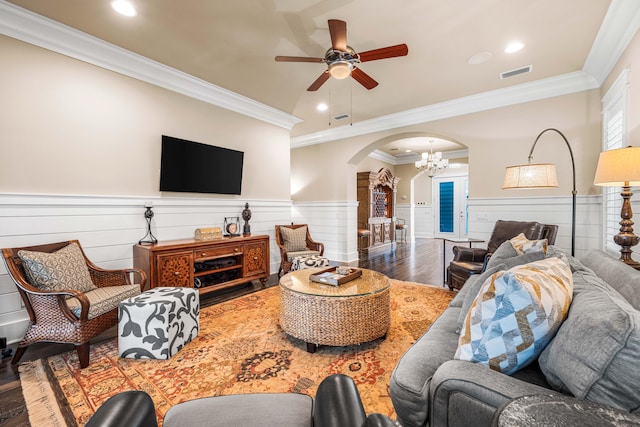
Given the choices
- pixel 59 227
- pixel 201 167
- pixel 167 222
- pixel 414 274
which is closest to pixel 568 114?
pixel 414 274

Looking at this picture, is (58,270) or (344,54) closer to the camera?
(58,270)

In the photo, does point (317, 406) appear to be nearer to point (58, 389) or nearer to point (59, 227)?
point (58, 389)

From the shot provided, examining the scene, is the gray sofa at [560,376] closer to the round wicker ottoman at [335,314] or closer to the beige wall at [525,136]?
the round wicker ottoman at [335,314]

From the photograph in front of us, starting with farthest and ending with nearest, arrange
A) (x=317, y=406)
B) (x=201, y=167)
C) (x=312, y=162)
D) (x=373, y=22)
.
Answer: (x=312, y=162), (x=201, y=167), (x=373, y=22), (x=317, y=406)

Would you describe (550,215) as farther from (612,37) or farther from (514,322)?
(514,322)

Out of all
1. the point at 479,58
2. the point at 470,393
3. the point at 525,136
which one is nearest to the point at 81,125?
the point at 470,393

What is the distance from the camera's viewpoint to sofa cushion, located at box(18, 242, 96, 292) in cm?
210

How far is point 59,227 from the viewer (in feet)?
8.95

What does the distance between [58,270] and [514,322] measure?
9.82ft

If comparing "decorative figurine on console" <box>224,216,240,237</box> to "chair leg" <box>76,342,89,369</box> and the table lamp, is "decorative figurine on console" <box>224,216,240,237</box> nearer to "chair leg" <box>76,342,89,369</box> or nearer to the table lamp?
"chair leg" <box>76,342,89,369</box>

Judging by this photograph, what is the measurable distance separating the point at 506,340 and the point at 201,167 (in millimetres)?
3808

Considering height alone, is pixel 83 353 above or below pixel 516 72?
below

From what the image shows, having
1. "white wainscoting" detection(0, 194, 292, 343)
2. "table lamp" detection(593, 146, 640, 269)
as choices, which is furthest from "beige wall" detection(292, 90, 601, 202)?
"white wainscoting" detection(0, 194, 292, 343)

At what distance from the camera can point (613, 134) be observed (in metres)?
3.23
